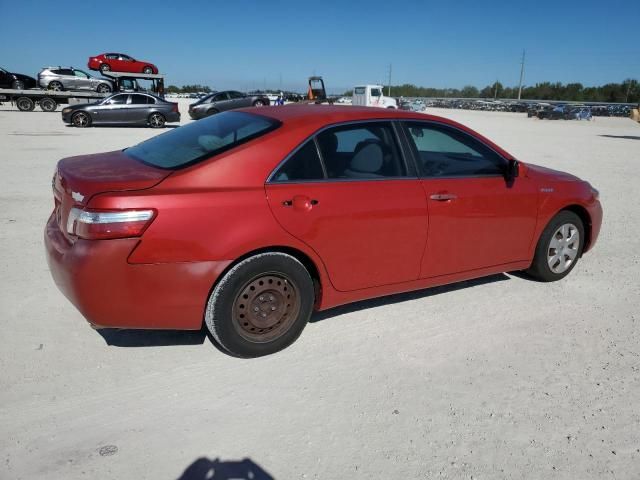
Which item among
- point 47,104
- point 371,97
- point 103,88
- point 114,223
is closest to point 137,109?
point 47,104

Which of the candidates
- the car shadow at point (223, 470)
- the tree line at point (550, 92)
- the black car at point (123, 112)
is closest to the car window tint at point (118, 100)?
the black car at point (123, 112)

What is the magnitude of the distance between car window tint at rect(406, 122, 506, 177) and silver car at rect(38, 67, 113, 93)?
29594 mm

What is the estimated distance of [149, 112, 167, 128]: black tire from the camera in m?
20.6

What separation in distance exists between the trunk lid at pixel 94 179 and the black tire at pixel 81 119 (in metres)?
18.0

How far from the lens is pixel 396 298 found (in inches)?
170

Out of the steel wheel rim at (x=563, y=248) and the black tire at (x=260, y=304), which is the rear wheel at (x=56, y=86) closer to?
the black tire at (x=260, y=304)

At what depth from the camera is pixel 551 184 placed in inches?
173

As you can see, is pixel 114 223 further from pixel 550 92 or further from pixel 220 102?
pixel 550 92

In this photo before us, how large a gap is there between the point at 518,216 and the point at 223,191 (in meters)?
2.56

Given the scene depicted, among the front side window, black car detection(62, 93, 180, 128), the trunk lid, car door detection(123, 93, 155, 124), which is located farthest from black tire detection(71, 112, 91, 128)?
the trunk lid

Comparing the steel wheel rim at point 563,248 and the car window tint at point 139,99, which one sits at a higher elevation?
the car window tint at point 139,99

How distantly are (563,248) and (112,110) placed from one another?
751 inches

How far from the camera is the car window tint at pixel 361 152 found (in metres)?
3.43

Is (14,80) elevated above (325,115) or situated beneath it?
elevated above
